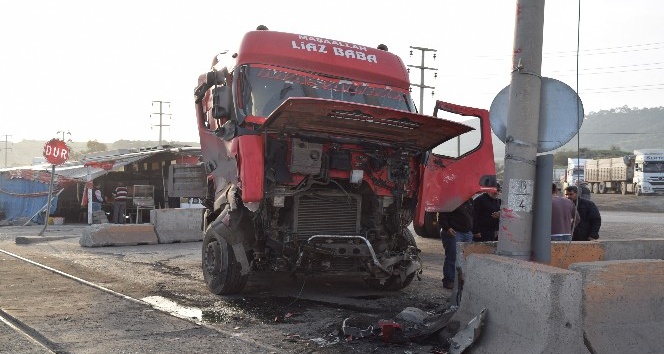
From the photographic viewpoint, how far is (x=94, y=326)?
19.0ft

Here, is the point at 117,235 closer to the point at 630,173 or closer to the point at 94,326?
the point at 94,326

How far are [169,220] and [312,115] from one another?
9.60 meters

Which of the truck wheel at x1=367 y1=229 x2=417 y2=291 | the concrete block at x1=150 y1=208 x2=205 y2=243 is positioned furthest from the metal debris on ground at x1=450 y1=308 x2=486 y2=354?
the concrete block at x1=150 y1=208 x2=205 y2=243

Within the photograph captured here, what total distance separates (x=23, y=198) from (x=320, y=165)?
2230 cm

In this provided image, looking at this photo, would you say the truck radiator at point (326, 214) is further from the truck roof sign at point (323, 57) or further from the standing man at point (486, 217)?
the standing man at point (486, 217)

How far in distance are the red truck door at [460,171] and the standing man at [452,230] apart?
0.56ft

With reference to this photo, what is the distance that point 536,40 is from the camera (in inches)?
195

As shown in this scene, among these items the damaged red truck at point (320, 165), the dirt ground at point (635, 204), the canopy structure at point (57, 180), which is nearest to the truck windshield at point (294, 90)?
the damaged red truck at point (320, 165)

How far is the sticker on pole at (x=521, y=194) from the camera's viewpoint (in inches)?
197

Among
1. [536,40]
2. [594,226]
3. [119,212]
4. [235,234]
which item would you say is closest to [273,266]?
[235,234]

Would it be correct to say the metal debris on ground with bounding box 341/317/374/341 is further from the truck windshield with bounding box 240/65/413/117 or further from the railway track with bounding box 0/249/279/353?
the truck windshield with bounding box 240/65/413/117

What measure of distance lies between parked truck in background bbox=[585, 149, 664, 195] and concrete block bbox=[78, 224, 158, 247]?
33.7 meters

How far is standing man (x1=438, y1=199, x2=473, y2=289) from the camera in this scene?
805cm

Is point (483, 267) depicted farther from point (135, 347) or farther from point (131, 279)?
point (131, 279)
